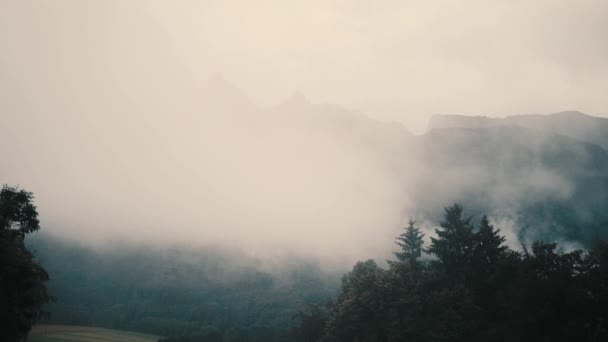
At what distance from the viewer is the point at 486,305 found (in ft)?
173

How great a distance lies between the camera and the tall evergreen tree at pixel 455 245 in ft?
198

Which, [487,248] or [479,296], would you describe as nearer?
[479,296]

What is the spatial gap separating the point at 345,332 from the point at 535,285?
27113 millimetres

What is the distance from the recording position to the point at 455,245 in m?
62.1

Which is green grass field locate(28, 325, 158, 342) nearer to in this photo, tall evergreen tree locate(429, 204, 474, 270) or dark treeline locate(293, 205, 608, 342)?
dark treeline locate(293, 205, 608, 342)

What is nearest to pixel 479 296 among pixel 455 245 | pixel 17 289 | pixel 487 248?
pixel 487 248

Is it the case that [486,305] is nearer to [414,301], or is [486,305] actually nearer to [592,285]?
[414,301]

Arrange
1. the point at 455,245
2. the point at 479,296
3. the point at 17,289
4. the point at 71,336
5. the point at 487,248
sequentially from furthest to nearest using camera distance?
the point at 71,336, the point at 455,245, the point at 487,248, the point at 479,296, the point at 17,289

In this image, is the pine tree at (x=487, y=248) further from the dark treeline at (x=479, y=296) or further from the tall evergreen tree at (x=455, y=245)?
the tall evergreen tree at (x=455, y=245)

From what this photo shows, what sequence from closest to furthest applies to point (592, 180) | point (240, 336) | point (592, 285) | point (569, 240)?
Result: point (592, 285)
point (240, 336)
point (569, 240)
point (592, 180)

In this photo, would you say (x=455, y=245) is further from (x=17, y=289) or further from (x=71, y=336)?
→ (x=71, y=336)

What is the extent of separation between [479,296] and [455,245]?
32.2 feet

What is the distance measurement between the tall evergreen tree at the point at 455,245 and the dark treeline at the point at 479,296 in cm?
15

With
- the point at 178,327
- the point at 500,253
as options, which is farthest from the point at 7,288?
the point at 178,327
